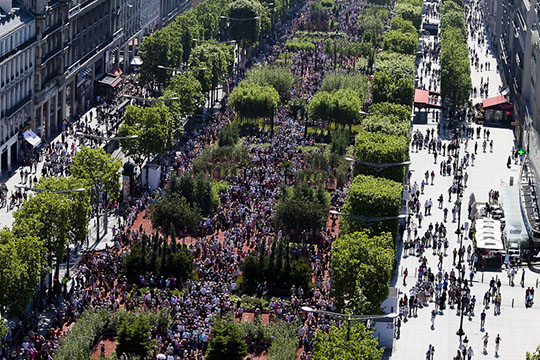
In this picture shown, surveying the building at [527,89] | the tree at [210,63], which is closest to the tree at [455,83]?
the building at [527,89]

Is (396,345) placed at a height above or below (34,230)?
below

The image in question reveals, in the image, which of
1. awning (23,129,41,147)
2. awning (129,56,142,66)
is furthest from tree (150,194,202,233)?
awning (129,56,142,66)

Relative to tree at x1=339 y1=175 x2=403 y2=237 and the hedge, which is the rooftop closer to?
the hedge

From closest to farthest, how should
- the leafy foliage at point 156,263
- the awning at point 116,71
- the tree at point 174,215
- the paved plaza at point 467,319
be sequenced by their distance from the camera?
the paved plaza at point 467,319
the leafy foliage at point 156,263
the tree at point 174,215
the awning at point 116,71

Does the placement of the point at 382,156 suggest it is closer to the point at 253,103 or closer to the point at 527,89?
the point at 253,103

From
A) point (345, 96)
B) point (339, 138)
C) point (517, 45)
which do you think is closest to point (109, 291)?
point (339, 138)

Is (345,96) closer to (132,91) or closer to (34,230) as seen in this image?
(132,91)

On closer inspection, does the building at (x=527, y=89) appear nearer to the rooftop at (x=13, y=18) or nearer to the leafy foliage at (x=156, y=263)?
the leafy foliage at (x=156, y=263)
